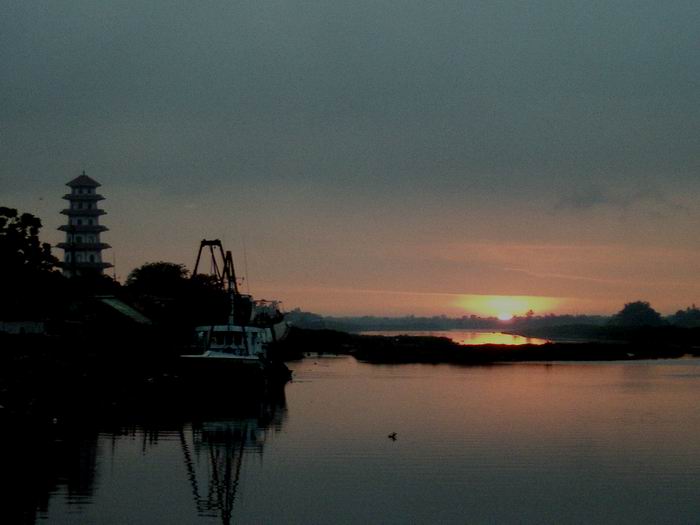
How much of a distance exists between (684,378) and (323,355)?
71662 millimetres

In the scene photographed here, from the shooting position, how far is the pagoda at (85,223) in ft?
469

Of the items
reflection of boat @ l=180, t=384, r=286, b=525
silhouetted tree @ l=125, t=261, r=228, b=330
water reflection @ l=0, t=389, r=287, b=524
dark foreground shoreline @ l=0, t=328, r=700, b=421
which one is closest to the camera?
water reflection @ l=0, t=389, r=287, b=524

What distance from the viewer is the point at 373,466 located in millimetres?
41438

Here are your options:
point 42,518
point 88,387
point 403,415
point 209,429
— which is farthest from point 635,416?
point 42,518

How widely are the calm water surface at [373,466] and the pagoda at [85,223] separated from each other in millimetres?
79808

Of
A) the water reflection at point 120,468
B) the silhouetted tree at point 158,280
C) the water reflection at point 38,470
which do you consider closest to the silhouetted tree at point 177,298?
the silhouetted tree at point 158,280

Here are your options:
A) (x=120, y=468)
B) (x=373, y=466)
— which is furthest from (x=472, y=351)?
(x=120, y=468)

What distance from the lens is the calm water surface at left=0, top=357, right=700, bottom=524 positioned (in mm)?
33125

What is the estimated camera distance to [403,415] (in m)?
61.0

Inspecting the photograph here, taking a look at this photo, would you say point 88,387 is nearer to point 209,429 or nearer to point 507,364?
point 209,429

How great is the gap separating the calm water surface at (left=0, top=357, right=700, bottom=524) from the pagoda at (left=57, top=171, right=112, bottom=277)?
262 ft

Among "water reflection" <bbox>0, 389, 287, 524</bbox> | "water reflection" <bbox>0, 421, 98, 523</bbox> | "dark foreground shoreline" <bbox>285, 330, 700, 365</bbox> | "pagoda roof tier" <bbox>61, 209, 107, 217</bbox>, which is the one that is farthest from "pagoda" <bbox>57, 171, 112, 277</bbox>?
"water reflection" <bbox>0, 421, 98, 523</bbox>

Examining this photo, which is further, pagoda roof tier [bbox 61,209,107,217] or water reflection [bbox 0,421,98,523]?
pagoda roof tier [bbox 61,209,107,217]

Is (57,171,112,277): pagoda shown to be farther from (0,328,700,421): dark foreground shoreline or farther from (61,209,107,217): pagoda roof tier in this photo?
(0,328,700,421): dark foreground shoreline
